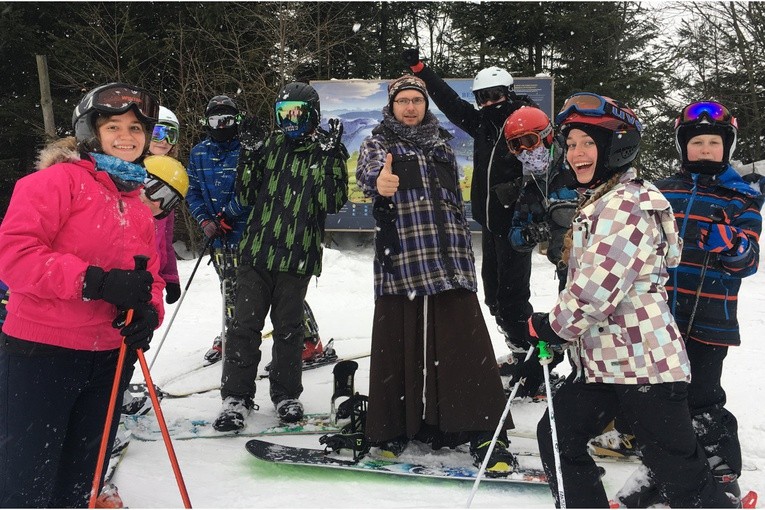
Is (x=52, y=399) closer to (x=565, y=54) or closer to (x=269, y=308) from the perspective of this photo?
(x=269, y=308)

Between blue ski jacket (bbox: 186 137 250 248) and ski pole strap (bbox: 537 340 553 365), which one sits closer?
ski pole strap (bbox: 537 340 553 365)

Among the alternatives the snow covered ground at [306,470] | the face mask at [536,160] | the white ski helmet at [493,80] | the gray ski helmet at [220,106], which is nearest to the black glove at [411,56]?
the white ski helmet at [493,80]

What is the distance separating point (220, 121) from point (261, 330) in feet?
5.99

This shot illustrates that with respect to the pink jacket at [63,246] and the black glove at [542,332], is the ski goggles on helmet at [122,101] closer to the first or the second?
the pink jacket at [63,246]

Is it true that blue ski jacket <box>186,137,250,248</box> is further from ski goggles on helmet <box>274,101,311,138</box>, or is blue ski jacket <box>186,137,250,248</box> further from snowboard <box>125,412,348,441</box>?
snowboard <box>125,412,348,441</box>

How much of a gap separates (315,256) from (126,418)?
1.65 metres

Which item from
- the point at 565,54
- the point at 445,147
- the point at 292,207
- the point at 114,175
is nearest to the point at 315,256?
the point at 292,207

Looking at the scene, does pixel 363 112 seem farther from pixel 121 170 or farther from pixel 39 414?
pixel 39 414

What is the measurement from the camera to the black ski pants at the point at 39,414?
1981 millimetres

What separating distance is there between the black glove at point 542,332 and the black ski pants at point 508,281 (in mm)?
1737

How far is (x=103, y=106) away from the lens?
2227 millimetres

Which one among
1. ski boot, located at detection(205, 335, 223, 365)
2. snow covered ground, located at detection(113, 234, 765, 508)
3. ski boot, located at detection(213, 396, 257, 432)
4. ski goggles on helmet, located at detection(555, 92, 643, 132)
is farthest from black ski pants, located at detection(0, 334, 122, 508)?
ski boot, located at detection(205, 335, 223, 365)

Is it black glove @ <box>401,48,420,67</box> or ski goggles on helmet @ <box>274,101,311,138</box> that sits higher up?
black glove @ <box>401,48,420,67</box>

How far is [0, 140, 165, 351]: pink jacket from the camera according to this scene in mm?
1930
